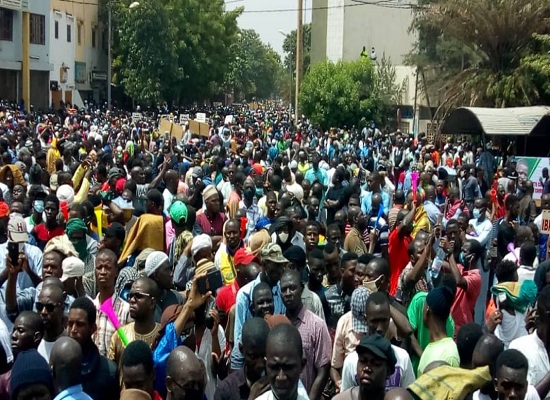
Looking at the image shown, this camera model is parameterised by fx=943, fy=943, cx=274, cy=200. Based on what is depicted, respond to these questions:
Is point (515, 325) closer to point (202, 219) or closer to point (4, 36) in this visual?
point (202, 219)

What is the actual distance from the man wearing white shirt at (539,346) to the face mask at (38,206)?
17.0 ft

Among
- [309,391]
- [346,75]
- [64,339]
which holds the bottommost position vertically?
[309,391]

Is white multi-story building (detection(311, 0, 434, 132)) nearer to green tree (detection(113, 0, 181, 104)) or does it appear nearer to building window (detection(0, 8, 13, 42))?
green tree (detection(113, 0, 181, 104))

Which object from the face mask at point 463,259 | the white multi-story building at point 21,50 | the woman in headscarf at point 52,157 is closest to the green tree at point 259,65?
the white multi-story building at point 21,50

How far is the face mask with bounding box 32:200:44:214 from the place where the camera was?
29.4ft

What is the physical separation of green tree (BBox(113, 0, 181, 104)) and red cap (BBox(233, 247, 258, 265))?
43.3 metres

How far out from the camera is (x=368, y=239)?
9.48 meters

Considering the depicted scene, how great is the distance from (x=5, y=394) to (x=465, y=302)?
365cm

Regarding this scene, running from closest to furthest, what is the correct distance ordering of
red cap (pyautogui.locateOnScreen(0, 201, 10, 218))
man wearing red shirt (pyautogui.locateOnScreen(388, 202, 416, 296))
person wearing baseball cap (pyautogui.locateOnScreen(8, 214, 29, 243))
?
person wearing baseball cap (pyautogui.locateOnScreen(8, 214, 29, 243)) < man wearing red shirt (pyautogui.locateOnScreen(388, 202, 416, 296)) < red cap (pyautogui.locateOnScreen(0, 201, 10, 218))

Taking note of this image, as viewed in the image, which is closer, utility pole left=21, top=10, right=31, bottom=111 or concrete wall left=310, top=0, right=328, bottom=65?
utility pole left=21, top=10, right=31, bottom=111

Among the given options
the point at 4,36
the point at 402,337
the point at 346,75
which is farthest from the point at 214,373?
the point at 4,36

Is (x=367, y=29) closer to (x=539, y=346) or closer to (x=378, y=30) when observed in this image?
(x=378, y=30)

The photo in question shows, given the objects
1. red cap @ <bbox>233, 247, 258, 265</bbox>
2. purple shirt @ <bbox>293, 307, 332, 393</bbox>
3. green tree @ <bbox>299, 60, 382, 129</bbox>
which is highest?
green tree @ <bbox>299, 60, 382, 129</bbox>

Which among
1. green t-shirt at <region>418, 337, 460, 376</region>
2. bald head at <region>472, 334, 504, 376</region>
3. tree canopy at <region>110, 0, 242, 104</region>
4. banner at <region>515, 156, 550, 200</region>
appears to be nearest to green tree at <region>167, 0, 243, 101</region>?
tree canopy at <region>110, 0, 242, 104</region>
